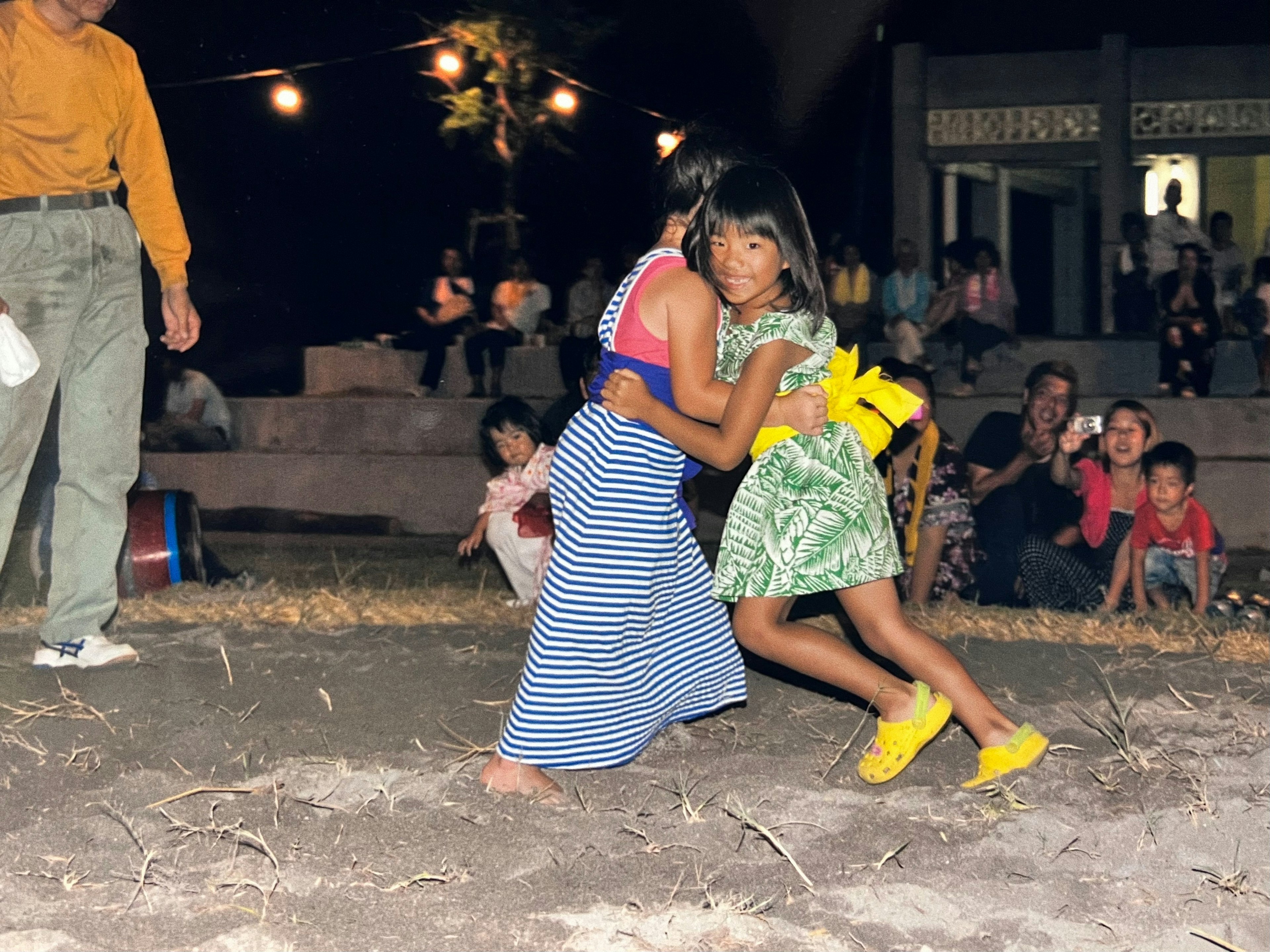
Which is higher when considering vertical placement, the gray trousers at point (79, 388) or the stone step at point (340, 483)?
the gray trousers at point (79, 388)

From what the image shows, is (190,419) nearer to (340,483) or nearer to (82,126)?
(340,483)

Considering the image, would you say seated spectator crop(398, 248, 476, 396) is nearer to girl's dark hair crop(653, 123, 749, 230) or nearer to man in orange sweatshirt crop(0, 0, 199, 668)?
man in orange sweatshirt crop(0, 0, 199, 668)

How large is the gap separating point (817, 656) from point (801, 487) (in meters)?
0.39

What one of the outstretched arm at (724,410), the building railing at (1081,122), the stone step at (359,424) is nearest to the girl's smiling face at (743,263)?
the outstretched arm at (724,410)

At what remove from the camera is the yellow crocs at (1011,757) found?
135 inches

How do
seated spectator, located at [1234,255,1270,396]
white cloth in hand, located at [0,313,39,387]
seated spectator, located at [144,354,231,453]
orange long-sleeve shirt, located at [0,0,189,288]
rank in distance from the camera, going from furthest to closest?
seated spectator, located at [144,354,231,453] → seated spectator, located at [1234,255,1270,396] → orange long-sleeve shirt, located at [0,0,189,288] → white cloth in hand, located at [0,313,39,387]

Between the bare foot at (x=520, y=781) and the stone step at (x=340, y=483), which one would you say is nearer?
the bare foot at (x=520, y=781)

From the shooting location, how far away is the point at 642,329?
342cm

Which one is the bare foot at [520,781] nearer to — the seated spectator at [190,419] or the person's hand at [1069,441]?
the person's hand at [1069,441]

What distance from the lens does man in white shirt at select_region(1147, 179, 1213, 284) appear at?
13008mm

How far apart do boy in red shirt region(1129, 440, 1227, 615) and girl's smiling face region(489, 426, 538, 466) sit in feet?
8.01

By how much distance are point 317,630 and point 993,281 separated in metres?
8.22

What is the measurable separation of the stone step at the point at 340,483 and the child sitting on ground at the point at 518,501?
13.0 ft

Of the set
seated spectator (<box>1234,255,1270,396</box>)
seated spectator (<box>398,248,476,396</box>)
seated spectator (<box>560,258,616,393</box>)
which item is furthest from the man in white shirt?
seated spectator (<box>398,248,476,396</box>)
